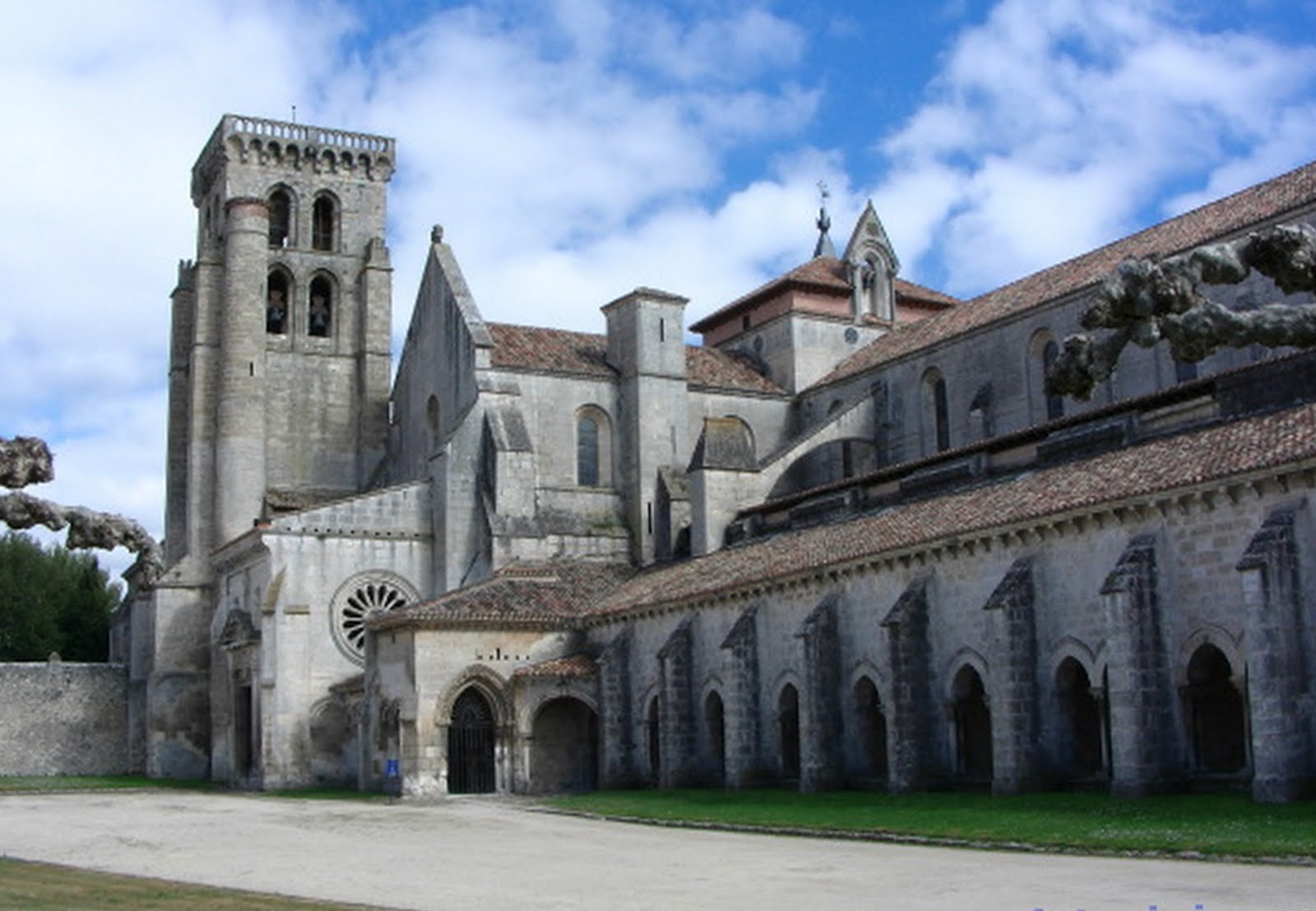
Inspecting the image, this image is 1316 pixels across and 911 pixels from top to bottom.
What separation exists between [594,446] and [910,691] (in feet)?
73.5

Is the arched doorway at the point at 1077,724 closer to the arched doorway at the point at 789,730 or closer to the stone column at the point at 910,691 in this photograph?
the stone column at the point at 910,691

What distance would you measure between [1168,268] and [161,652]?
5436 centimetres

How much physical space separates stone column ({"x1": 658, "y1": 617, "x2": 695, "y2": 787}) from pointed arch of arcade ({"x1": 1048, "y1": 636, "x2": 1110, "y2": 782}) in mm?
12539

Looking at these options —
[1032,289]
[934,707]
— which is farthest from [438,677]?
[1032,289]

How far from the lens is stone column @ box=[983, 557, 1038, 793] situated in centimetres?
2970

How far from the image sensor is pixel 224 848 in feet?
86.4

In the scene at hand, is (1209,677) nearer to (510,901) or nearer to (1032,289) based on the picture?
(510,901)

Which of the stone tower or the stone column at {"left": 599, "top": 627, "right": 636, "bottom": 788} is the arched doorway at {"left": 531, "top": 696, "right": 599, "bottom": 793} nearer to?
the stone column at {"left": 599, "top": 627, "right": 636, "bottom": 788}

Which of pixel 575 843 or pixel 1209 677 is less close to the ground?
pixel 1209 677

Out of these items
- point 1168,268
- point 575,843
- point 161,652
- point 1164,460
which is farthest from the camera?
point 161,652

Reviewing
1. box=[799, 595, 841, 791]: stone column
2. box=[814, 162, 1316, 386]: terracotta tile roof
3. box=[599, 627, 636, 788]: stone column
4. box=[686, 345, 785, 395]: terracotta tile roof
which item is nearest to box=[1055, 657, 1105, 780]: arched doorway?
box=[799, 595, 841, 791]: stone column

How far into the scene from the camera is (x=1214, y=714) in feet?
90.2

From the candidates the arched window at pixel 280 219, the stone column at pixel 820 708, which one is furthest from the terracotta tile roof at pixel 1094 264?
the arched window at pixel 280 219

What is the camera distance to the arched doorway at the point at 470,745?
142 feet
